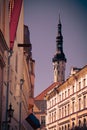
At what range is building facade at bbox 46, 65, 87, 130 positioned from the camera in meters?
42.3

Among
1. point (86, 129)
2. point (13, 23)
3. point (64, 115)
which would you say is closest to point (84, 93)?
point (86, 129)

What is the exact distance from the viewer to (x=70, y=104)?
155 feet

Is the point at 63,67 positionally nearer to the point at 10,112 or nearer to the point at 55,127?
the point at 55,127

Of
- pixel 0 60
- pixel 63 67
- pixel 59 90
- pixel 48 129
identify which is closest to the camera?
pixel 0 60

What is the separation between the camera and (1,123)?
46.5 feet

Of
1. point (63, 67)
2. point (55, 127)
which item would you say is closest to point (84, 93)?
point (55, 127)

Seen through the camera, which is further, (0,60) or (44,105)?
(44,105)

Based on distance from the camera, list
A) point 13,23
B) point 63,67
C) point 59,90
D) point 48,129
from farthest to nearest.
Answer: point 63,67 → point 48,129 → point 59,90 → point 13,23

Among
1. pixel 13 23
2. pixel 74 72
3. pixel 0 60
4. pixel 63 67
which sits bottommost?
pixel 0 60

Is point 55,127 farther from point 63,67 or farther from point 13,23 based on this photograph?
point 63,67

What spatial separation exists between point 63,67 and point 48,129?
46.6 m

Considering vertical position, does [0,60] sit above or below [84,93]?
below

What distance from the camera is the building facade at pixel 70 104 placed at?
42.3 meters

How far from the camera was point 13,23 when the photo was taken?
16.2 meters
